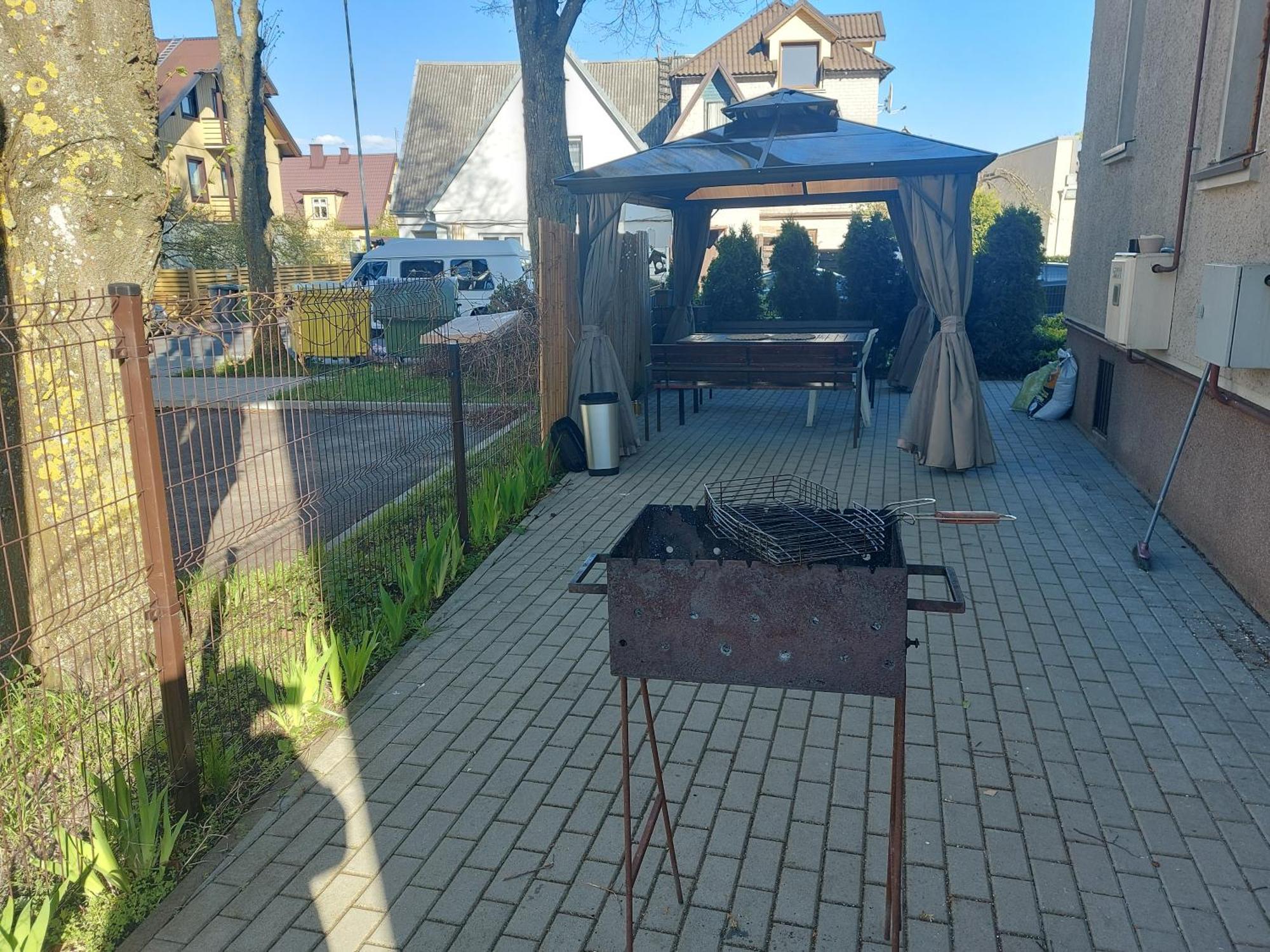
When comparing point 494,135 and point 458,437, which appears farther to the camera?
point 494,135

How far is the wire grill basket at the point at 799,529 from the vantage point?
2434 millimetres

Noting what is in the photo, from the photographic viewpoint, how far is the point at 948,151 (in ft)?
27.4

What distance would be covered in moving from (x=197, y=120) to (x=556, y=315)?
109ft

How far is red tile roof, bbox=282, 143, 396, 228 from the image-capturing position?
59656 millimetres

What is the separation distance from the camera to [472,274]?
18.6 metres

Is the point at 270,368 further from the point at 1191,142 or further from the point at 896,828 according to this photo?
the point at 1191,142

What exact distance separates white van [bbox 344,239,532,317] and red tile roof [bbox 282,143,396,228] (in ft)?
136

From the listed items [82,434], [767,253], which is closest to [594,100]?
[767,253]

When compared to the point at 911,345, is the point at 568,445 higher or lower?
lower

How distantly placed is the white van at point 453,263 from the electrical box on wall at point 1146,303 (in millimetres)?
12905

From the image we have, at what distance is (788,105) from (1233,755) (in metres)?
8.02

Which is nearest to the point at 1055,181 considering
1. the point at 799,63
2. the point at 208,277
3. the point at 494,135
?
the point at 799,63

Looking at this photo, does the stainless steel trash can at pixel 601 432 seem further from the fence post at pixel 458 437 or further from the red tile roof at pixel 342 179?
the red tile roof at pixel 342 179

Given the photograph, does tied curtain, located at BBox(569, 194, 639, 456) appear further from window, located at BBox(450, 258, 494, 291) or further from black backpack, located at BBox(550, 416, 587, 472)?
window, located at BBox(450, 258, 494, 291)
